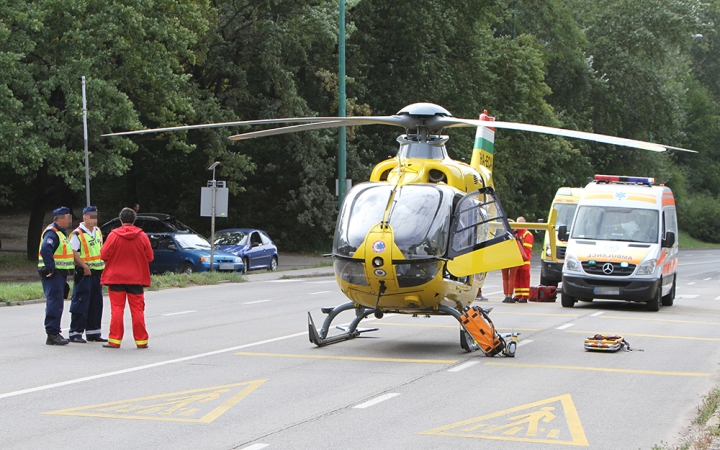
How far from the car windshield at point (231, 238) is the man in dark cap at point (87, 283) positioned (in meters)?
18.2

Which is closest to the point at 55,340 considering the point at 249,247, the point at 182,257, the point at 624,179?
the point at 624,179

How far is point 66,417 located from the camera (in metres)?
8.32

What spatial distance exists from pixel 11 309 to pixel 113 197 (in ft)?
97.0

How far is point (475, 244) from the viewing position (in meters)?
13.2

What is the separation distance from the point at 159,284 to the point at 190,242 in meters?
5.59

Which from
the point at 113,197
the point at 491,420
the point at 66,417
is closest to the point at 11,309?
the point at 66,417

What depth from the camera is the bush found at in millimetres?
78750

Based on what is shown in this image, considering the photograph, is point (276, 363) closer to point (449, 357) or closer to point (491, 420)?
point (449, 357)

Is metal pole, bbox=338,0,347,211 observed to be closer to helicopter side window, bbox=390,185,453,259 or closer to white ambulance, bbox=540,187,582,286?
white ambulance, bbox=540,187,582,286

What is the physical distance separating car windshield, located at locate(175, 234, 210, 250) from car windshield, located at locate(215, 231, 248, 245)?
140 cm

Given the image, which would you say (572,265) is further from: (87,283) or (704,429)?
(704,429)

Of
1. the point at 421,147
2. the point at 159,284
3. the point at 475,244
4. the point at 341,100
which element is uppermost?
the point at 341,100

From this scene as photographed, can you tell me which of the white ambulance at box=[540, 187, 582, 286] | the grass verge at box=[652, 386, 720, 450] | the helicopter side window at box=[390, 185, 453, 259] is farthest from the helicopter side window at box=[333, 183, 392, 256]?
the white ambulance at box=[540, 187, 582, 286]

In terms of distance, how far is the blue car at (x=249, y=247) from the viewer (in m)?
31.6
